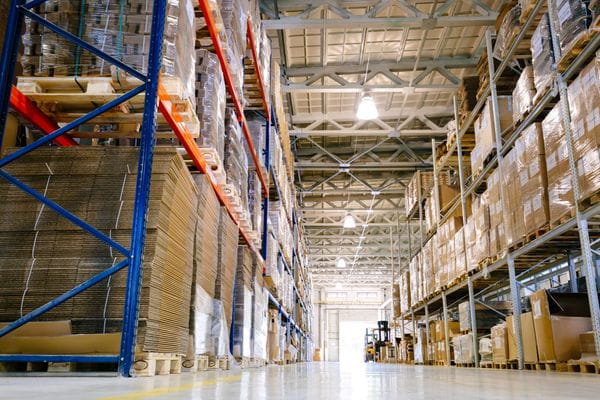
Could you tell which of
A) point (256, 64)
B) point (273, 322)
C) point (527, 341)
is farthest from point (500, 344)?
point (256, 64)

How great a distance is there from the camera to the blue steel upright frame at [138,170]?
3.33 meters

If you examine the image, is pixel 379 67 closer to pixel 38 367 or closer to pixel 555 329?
pixel 555 329

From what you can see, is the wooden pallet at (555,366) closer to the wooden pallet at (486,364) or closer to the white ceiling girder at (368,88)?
the wooden pallet at (486,364)

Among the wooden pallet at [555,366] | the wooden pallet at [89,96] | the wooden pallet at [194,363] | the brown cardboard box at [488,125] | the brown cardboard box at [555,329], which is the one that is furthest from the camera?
the brown cardboard box at [488,125]

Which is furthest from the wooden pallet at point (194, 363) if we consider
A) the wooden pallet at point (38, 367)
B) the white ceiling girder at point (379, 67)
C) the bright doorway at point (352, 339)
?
the bright doorway at point (352, 339)

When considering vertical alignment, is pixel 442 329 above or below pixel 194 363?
above

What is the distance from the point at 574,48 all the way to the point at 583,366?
3.45 meters

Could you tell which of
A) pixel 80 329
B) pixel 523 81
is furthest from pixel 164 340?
pixel 523 81

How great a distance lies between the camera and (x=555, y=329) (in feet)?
21.0

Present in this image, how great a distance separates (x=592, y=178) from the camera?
5184mm

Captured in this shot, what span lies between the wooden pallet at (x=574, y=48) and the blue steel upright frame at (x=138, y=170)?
429 centimetres

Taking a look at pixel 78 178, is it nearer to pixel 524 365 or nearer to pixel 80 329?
pixel 80 329

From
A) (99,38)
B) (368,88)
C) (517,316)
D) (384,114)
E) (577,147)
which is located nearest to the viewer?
(99,38)

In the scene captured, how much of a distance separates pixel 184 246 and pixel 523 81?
5.49m
